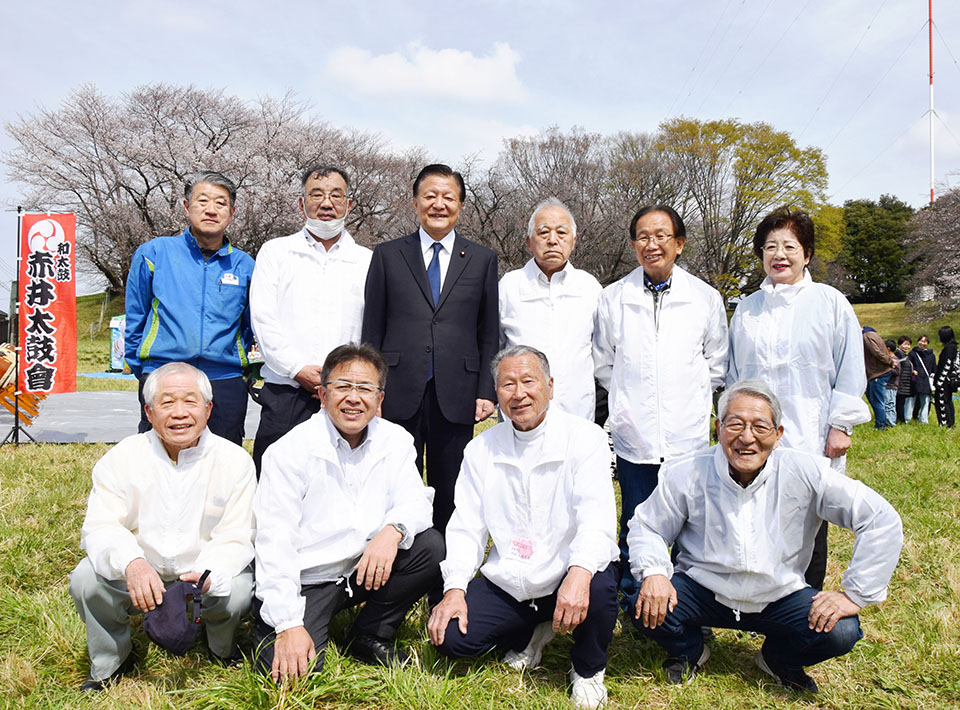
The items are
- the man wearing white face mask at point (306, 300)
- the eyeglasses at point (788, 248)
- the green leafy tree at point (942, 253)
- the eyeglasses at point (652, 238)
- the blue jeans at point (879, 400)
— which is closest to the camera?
the eyeglasses at point (788, 248)

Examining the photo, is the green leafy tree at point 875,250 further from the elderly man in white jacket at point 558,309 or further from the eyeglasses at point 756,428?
the eyeglasses at point 756,428

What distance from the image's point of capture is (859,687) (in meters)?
2.69

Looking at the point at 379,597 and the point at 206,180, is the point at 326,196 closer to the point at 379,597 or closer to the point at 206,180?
the point at 206,180

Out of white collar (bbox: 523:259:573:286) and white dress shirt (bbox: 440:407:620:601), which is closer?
white dress shirt (bbox: 440:407:620:601)

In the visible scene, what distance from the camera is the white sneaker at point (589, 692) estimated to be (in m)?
2.57

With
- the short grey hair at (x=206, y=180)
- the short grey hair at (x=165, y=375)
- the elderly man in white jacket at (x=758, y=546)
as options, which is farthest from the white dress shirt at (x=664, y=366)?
the short grey hair at (x=206, y=180)

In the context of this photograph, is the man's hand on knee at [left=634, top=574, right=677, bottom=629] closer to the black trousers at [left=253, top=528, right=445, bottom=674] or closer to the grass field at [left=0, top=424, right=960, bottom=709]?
the grass field at [left=0, top=424, right=960, bottom=709]

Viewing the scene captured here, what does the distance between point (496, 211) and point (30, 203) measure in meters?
18.4

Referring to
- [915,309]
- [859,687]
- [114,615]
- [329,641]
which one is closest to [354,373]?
[329,641]

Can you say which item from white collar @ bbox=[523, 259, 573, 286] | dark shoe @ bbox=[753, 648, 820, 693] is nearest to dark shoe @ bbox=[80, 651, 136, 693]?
white collar @ bbox=[523, 259, 573, 286]

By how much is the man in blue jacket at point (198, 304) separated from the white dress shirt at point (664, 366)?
211cm

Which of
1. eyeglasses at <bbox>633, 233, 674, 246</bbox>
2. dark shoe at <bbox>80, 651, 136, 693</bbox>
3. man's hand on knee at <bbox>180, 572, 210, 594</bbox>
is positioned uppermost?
eyeglasses at <bbox>633, 233, 674, 246</bbox>

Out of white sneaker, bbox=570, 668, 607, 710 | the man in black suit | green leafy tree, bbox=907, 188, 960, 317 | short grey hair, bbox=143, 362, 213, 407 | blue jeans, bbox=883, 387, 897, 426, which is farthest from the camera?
green leafy tree, bbox=907, 188, 960, 317

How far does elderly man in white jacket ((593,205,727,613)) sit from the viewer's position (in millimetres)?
3283
